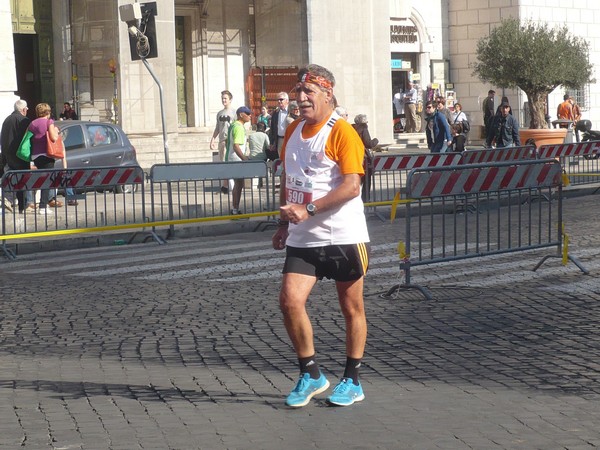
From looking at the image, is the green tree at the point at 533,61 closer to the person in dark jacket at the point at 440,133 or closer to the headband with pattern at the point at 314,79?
the person in dark jacket at the point at 440,133

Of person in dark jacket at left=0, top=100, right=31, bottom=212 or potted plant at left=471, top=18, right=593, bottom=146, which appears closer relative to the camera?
person in dark jacket at left=0, top=100, right=31, bottom=212

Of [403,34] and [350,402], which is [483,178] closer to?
[350,402]

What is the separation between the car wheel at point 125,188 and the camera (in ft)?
57.6

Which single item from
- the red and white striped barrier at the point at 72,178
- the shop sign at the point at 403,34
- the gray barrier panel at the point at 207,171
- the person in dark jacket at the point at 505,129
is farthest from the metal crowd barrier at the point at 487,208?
the shop sign at the point at 403,34

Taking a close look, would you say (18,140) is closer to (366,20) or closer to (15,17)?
(15,17)

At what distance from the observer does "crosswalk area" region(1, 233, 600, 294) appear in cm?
1197

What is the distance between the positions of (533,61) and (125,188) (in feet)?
70.5

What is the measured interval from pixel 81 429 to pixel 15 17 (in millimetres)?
26363

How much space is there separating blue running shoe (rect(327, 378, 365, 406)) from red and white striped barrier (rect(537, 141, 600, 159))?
16219 millimetres

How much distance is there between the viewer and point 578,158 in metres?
23.9

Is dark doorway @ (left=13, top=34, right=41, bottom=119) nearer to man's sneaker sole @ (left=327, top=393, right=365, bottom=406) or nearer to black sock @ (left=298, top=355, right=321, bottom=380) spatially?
black sock @ (left=298, top=355, right=321, bottom=380)

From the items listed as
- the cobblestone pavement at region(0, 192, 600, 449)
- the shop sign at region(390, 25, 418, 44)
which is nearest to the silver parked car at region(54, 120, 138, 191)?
the cobblestone pavement at region(0, 192, 600, 449)

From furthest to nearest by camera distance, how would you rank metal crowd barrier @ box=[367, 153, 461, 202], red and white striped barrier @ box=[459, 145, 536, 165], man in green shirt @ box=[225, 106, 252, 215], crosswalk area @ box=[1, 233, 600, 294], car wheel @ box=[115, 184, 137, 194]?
red and white striped barrier @ box=[459, 145, 536, 165] → man in green shirt @ box=[225, 106, 252, 215] → metal crowd barrier @ box=[367, 153, 461, 202] → car wheel @ box=[115, 184, 137, 194] → crosswalk area @ box=[1, 233, 600, 294]

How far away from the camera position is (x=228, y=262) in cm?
1395
